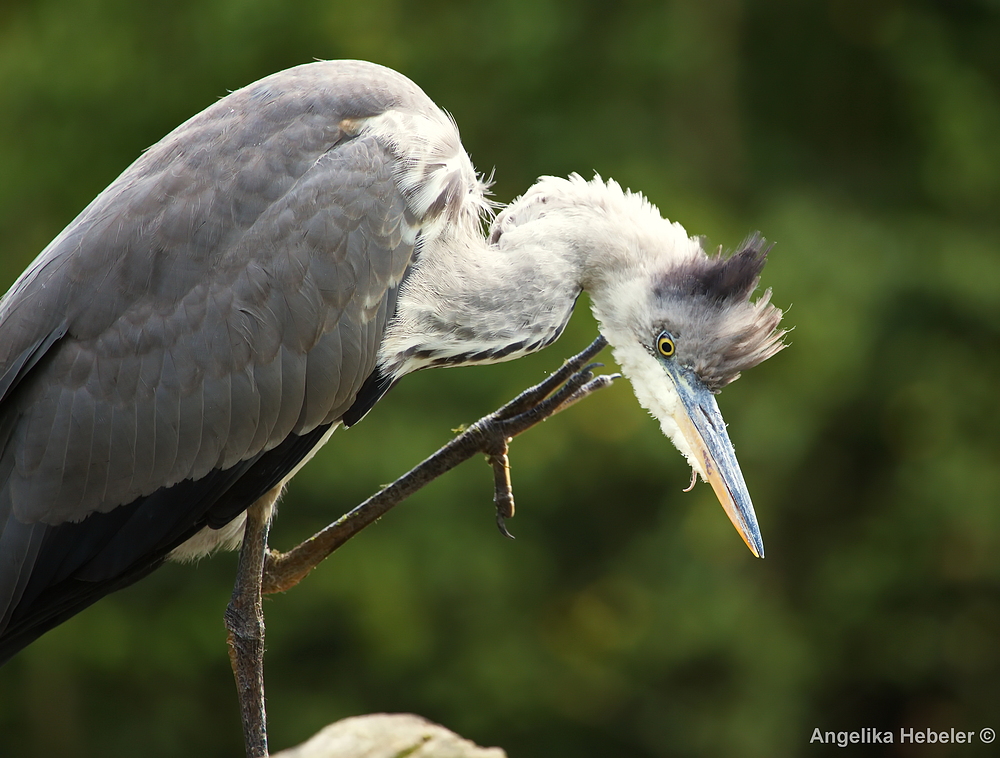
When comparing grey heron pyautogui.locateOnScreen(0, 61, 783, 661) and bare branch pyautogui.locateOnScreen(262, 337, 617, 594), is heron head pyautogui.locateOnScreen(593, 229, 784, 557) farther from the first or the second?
bare branch pyautogui.locateOnScreen(262, 337, 617, 594)

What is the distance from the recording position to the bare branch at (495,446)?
3.23 meters

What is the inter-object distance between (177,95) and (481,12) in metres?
1.72

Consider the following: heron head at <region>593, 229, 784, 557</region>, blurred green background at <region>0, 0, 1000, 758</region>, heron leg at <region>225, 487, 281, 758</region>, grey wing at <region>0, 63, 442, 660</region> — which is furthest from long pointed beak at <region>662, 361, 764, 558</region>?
blurred green background at <region>0, 0, 1000, 758</region>

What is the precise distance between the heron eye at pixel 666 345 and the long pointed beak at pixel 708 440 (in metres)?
0.03

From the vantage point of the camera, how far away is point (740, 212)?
636 cm

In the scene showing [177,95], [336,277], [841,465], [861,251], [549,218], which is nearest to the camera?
[336,277]

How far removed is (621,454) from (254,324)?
10.9 feet

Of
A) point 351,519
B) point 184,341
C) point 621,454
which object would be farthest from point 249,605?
point 621,454

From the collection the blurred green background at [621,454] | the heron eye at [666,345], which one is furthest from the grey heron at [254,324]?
the blurred green background at [621,454]

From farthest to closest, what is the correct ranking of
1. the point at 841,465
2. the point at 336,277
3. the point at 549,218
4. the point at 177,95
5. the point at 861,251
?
1. the point at 841,465
2. the point at 861,251
3. the point at 177,95
4. the point at 549,218
5. the point at 336,277

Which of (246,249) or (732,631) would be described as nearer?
(246,249)

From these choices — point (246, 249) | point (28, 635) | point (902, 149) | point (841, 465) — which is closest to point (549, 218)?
point (246, 249)

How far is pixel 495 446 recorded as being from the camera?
3.25 meters

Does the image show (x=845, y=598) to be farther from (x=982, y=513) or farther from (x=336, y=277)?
(x=336, y=277)
